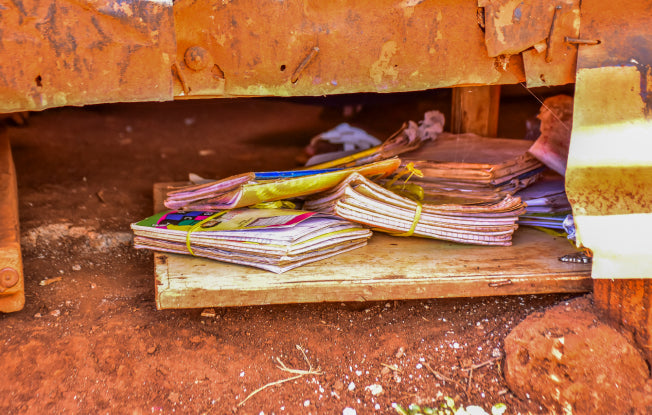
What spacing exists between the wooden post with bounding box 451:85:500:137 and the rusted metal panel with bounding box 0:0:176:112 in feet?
5.10

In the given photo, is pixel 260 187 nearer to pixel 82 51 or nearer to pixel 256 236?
pixel 256 236

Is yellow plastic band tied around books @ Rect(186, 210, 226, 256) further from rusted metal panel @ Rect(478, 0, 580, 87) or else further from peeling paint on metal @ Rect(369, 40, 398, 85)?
rusted metal panel @ Rect(478, 0, 580, 87)

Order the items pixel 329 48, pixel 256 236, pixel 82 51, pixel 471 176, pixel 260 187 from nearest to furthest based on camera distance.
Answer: pixel 82 51 < pixel 329 48 < pixel 256 236 < pixel 260 187 < pixel 471 176

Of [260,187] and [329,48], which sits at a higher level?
[329,48]

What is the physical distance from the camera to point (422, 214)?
191 cm

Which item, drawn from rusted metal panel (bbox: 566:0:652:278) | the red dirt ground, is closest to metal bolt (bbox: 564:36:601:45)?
rusted metal panel (bbox: 566:0:652:278)

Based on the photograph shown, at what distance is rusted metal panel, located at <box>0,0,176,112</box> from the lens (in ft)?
4.58

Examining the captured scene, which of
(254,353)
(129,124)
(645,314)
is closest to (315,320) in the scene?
(254,353)

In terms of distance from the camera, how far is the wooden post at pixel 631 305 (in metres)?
1.61

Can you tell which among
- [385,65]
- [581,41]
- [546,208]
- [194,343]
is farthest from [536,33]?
[194,343]

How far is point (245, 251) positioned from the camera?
1755 millimetres

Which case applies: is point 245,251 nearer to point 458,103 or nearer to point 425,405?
point 425,405

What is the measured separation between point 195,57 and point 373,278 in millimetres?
805

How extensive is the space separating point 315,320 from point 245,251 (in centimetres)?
35
